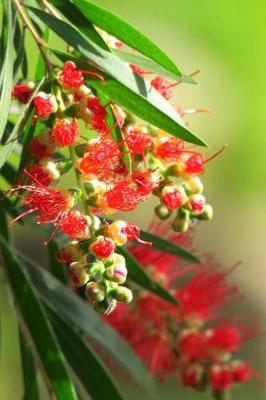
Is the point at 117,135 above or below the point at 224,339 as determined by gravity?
above

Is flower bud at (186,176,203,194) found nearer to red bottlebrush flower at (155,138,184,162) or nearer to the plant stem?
red bottlebrush flower at (155,138,184,162)

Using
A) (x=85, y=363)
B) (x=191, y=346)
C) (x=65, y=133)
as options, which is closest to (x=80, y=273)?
(x=65, y=133)

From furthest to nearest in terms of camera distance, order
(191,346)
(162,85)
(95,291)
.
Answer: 1. (191,346)
2. (162,85)
3. (95,291)

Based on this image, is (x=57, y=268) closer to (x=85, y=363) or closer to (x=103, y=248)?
(x=85, y=363)

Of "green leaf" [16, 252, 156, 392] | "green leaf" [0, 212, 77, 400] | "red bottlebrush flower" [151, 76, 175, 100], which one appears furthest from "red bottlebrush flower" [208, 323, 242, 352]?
"red bottlebrush flower" [151, 76, 175, 100]

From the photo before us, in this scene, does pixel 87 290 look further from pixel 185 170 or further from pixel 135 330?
pixel 135 330

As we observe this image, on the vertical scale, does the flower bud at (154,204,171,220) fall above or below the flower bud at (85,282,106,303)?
above

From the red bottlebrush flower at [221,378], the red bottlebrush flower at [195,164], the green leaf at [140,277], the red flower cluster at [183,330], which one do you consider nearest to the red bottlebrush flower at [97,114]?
the red bottlebrush flower at [195,164]

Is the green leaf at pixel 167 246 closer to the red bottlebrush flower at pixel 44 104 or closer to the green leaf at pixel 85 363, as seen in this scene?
the green leaf at pixel 85 363
